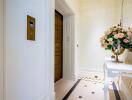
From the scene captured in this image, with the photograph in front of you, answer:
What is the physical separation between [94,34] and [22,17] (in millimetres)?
2897

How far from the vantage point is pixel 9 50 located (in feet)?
3.32

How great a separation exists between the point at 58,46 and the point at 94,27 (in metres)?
1.35

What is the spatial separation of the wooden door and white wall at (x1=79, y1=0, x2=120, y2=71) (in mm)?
778

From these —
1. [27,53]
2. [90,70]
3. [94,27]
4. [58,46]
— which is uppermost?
[94,27]

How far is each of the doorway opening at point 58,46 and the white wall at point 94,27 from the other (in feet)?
2.54

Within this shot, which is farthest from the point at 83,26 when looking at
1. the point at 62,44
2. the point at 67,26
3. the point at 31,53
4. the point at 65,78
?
the point at 31,53

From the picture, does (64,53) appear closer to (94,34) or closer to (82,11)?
(94,34)

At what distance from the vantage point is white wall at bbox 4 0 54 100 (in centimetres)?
103

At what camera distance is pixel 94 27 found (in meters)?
3.76

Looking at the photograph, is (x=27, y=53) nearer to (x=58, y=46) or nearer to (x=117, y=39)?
(x=117, y=39)

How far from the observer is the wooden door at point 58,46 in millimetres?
3088

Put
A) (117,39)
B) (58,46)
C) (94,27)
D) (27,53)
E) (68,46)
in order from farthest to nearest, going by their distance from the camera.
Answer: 1. (94,27)
2. (68,46)
3. (58,46)
4. (117,39)
5. (27,53)

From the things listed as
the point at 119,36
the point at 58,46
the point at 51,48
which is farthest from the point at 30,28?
the point at 58,46

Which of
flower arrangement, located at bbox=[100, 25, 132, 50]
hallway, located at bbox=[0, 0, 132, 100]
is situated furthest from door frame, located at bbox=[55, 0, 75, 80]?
flower arrangement, located at bbox=[100, 25, 132, 50]
